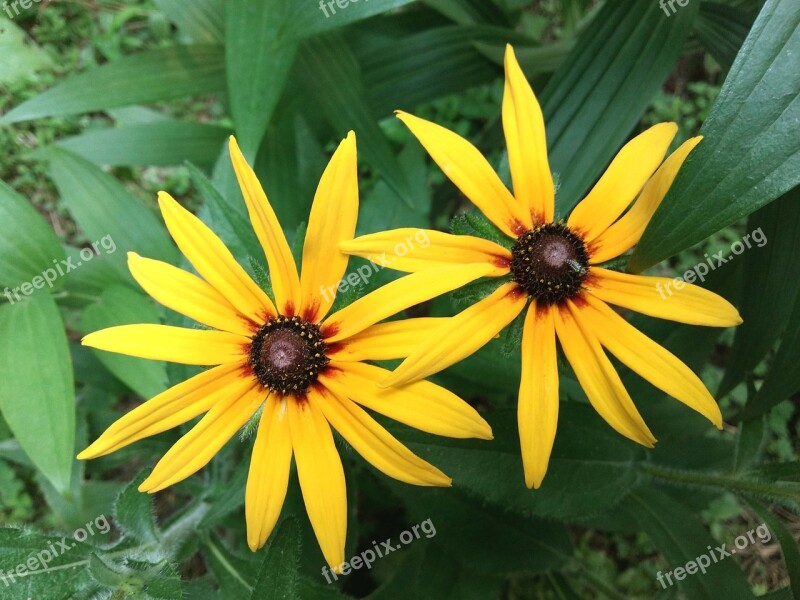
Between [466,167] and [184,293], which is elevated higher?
[466,167]

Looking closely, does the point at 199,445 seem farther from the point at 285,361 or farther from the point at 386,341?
the point at 386,341

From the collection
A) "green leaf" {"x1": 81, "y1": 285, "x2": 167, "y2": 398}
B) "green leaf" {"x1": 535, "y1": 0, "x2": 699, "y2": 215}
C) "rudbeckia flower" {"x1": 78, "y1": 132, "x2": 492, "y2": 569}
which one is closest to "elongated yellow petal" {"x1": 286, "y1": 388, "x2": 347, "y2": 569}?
"rudbeckia flower" {"x1": 78, "y1": 132, "x2": 492, "y2": 569}

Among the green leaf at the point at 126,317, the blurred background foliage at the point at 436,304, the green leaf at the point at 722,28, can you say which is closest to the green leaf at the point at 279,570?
the blurred background foliage at the point at 436,304

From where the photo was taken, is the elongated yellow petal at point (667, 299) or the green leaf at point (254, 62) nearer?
the elongated yellow petal at point (667, 299)

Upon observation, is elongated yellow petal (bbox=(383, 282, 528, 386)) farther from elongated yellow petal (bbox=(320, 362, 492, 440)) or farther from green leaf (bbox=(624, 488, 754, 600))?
green leaf (bbox=(624, 488, 754, 600))

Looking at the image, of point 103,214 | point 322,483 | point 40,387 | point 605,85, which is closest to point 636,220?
point 605,85

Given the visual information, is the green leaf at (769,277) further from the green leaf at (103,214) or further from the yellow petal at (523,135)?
the green leaf at (103,214)
